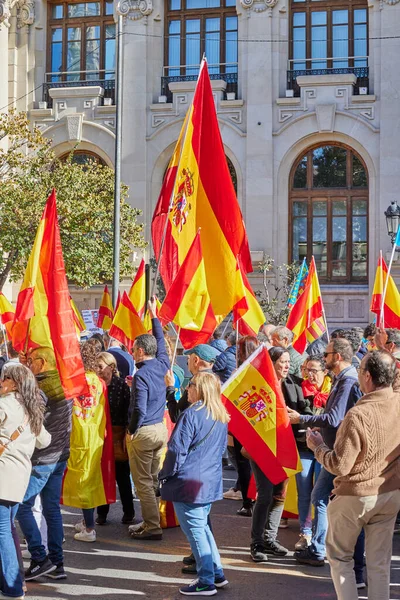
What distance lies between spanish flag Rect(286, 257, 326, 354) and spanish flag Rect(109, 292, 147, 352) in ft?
9.71

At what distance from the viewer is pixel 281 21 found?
24.9 m

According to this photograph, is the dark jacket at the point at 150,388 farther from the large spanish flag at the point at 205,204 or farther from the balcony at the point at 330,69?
the balcony at the point at 330,69

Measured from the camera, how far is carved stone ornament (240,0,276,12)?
24750mm

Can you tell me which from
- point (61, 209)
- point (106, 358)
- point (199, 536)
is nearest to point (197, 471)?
point (199, 536)

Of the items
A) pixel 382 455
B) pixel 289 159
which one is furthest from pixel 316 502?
pixel 289 159

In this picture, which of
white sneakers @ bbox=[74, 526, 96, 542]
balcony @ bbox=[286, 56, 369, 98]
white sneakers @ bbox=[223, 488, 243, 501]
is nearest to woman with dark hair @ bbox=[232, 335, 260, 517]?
white sneakers @ bbox=[223, 488, 243, 501]

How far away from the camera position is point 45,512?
23.1ft

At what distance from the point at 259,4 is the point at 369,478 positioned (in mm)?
21312

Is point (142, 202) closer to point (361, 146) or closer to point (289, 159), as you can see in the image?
point (289, 159)

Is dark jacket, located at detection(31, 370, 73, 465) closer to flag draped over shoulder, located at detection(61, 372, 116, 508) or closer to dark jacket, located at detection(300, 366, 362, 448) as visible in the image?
flag draped over shoulder, located at detection(61, 372, 116, 508)

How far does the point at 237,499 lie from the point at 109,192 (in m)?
12.1

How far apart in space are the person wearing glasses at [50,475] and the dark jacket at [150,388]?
4.42ft

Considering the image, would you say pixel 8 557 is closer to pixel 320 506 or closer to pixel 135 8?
pixel 320 506

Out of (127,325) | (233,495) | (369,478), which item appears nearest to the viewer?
(369,478)
